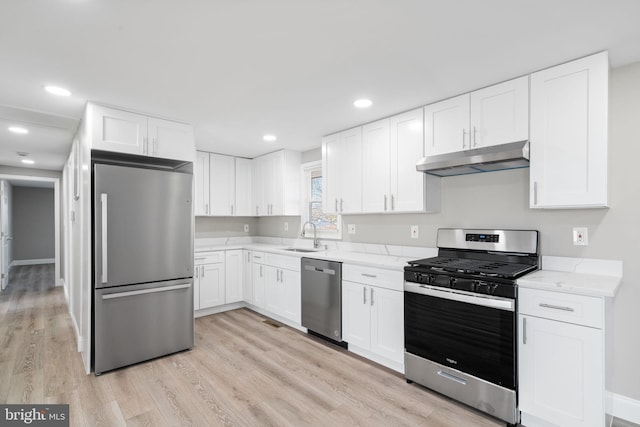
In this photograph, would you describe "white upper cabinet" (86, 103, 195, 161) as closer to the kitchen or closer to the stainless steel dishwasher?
the kitchen

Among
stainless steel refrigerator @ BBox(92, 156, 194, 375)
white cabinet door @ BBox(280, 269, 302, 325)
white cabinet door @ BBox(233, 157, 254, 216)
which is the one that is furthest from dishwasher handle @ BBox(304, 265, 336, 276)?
white cabinet door @ BBox(233, 157, 254, 216)

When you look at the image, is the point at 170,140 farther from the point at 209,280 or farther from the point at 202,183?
the point at 209,280

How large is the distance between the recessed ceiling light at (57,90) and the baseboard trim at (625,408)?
4.46m

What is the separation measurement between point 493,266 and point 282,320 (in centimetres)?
264

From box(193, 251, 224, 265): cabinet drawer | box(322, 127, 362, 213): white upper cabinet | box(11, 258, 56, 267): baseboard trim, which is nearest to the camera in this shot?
box(322, 127, 362, 213): white upper cabinet

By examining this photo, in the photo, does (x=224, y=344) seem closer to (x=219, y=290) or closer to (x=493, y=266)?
(x=219, y=290)

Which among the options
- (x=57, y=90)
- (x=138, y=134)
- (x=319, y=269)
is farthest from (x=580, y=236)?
(x=57, y=90)

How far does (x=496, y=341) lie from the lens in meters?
2.07

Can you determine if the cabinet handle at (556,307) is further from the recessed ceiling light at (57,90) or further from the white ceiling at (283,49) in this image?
the recessed ceiling light at (57,90)

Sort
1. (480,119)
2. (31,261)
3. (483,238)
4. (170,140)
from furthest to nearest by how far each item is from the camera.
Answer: (31,261) → (170,140) → (483,238) → (480,119)

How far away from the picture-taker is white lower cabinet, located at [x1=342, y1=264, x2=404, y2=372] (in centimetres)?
273

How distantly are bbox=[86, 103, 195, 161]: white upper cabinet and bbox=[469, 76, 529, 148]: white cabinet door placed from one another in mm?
2672

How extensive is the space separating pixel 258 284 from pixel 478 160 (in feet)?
10.3

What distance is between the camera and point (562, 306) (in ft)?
6.11
